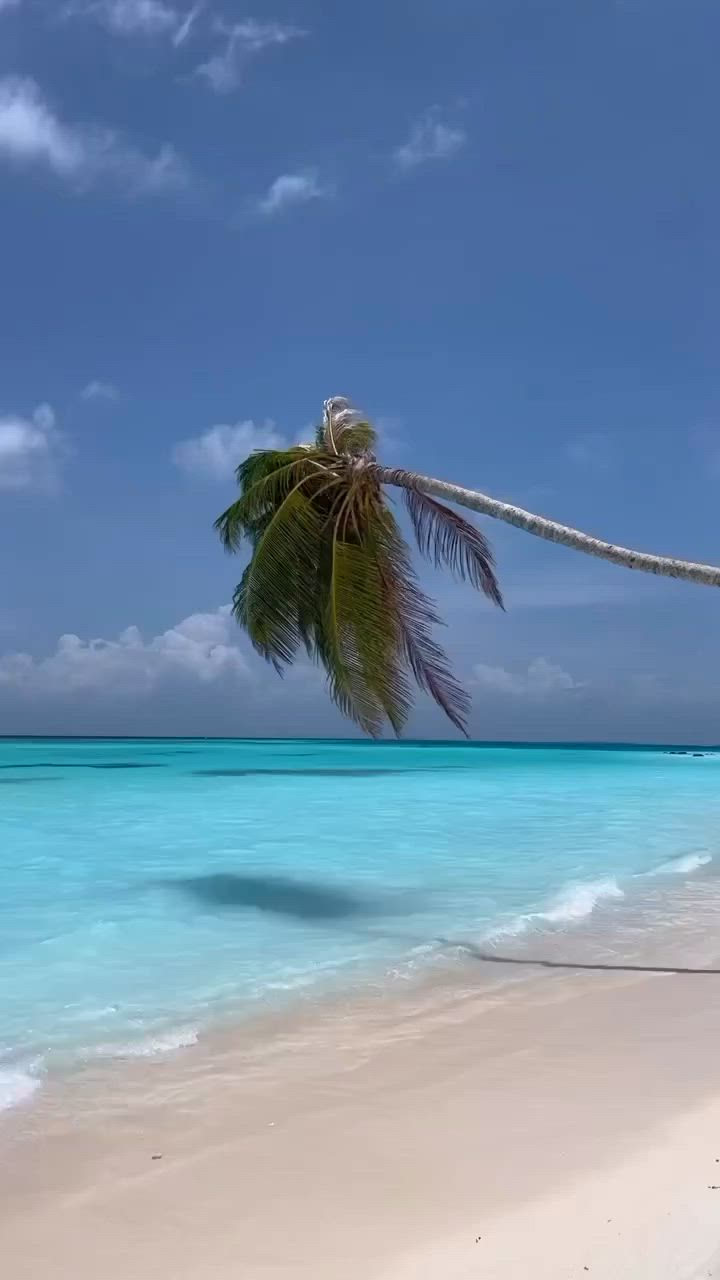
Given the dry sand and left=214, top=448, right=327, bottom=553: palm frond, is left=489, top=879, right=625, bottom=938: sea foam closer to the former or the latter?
the dry sand

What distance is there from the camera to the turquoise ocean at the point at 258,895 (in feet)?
16.9

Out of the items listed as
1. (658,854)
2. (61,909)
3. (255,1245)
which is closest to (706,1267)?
(255,1245)

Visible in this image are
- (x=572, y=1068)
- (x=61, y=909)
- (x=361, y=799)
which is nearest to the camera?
(x=572, y=1068)

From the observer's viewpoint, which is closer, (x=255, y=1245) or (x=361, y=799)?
(x=255, y=1245)

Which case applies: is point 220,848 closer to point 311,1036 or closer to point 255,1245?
point 311,1036

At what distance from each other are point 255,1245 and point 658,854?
9.86 m

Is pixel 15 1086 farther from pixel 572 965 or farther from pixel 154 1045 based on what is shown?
pixel 572 965

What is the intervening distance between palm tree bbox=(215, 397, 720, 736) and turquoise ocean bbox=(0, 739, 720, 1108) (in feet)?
5.87

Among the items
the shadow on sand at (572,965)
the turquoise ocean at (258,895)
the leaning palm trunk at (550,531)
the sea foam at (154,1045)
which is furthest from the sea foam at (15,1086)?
the leaning palm trunk at (550,531)

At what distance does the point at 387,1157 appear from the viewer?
3.16 meters

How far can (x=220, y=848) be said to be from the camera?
12.2m

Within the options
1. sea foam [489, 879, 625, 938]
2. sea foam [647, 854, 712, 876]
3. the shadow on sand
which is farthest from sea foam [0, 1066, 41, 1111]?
sea foam [647, 854, 712, 876]

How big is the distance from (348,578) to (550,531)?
1850 millimetres

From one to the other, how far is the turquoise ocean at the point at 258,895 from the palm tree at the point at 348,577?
70.4 inches
